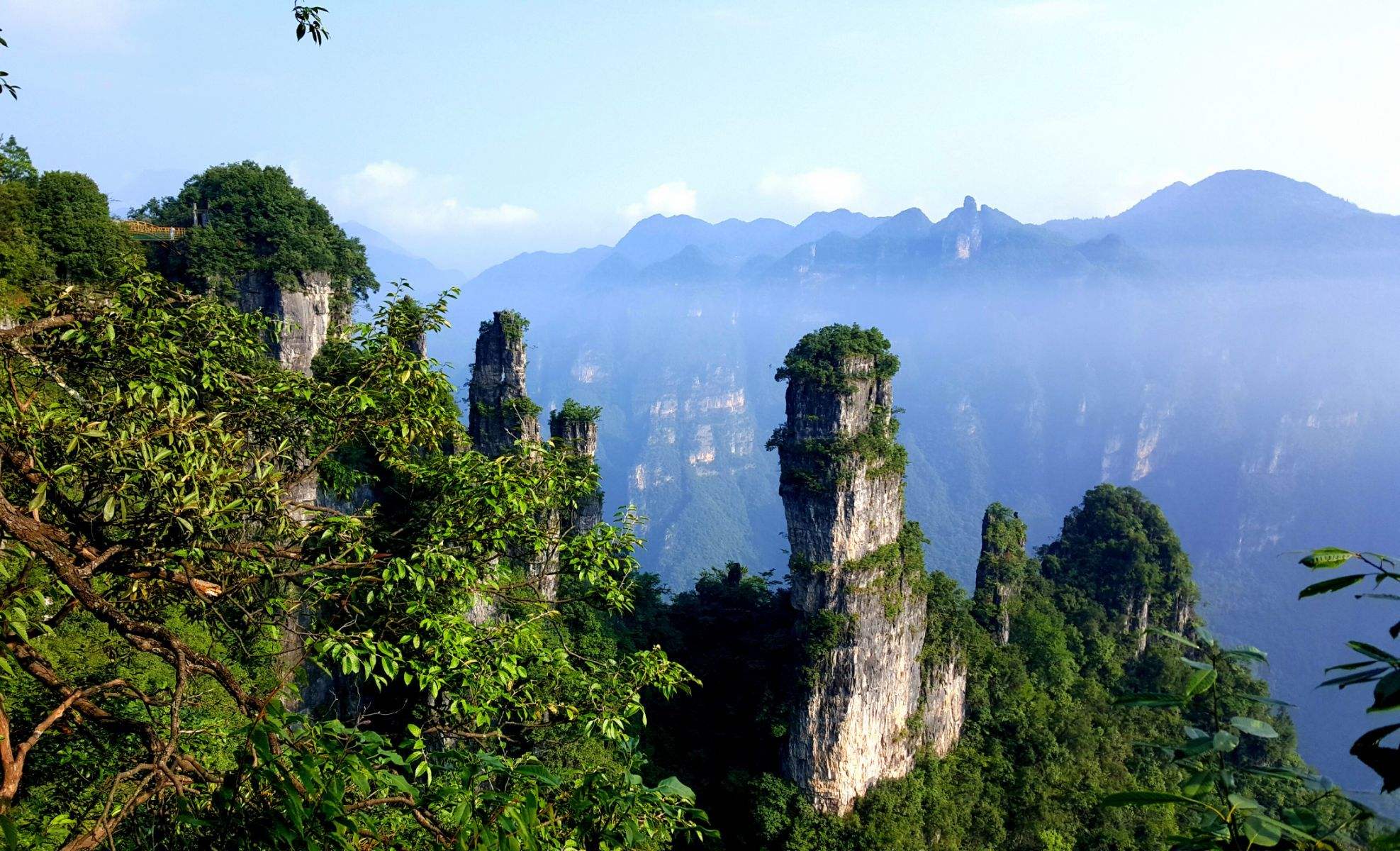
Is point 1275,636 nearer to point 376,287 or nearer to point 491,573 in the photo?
point 376,287

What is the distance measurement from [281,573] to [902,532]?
21.8 m

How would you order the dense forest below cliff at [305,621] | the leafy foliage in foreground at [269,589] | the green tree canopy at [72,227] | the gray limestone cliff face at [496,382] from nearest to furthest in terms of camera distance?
1. the dense forest below cliff at [305,621]
2. the leafy foliage in foreground at [269,589]
3. the green tree canopy at [72,227]
4. the gray limestone cliff face at [496,382]

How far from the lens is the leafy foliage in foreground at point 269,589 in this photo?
3.04m

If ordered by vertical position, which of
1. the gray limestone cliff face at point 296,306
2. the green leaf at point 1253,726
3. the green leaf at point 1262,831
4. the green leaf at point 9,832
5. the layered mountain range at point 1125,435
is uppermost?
the gray limestone cliff face at point 296,306

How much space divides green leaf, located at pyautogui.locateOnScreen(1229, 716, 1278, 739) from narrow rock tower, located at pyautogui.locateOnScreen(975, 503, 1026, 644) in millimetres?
29880

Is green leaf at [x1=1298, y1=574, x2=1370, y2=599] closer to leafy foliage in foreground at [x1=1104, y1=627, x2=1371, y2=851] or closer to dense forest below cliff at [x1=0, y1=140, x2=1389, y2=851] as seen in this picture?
dense forest below cliff at [x1=0, y1=140, x2=1389, y2=851]

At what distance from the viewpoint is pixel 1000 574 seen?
30.8 metres

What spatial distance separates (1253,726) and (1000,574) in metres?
31.0

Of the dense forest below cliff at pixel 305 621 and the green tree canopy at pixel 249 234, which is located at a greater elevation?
the green tree canopy at pixel 249 234

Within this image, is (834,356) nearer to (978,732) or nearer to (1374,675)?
(978,732)

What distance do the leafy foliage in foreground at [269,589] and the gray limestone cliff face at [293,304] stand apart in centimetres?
1928

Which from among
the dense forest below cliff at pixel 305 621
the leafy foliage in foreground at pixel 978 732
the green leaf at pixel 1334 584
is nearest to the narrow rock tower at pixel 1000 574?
the leafy foliage in foreground at pixel 978 732

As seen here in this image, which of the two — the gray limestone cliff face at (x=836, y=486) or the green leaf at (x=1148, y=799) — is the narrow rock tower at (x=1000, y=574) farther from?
the green leaf at (x=1148, y=799)

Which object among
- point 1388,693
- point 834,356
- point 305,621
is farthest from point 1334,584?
point 834,356
